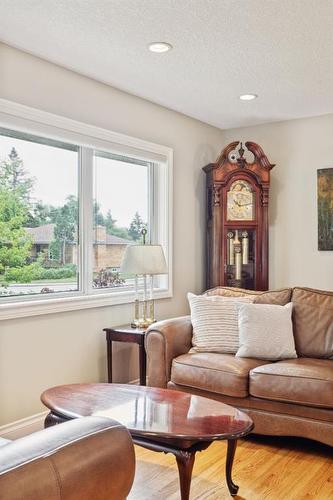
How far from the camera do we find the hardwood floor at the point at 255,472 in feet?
8.30

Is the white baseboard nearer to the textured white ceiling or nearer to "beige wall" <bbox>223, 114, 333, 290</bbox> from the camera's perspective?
the textured white ceiling

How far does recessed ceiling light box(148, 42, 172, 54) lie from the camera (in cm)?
312

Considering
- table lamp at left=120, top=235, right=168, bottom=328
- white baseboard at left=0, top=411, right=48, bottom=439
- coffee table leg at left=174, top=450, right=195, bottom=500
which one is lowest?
white baseboard at left=0, top=411, right=48, bottom=439

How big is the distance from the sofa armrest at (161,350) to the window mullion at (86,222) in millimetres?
701

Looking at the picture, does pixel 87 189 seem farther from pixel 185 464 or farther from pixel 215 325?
pixel 185 464

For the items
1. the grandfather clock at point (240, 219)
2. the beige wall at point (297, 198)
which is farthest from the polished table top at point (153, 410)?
the beige wall at point (297, 198)

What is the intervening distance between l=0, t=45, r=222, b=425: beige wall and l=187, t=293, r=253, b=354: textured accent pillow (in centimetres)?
73

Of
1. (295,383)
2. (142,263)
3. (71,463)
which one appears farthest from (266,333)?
(71,463)

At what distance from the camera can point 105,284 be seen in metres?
4.09

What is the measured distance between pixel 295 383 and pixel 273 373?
14 centimetres

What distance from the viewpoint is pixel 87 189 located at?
3871 mm

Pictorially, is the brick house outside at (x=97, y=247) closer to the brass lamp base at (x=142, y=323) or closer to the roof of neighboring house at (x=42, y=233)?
the roof of neighboring house at (x=42, y=233)

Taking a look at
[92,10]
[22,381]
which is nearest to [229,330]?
[22,381]

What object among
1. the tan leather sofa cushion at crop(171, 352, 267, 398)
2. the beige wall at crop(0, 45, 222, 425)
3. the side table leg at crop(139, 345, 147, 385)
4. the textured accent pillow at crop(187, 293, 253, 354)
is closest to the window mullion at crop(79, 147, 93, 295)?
the beige wall at crop(0, 45, 222, 425)
